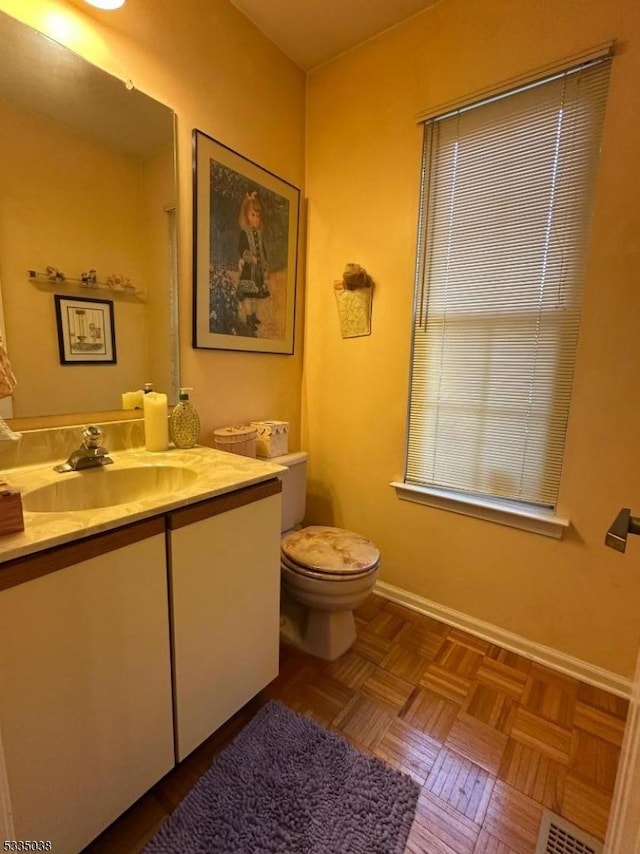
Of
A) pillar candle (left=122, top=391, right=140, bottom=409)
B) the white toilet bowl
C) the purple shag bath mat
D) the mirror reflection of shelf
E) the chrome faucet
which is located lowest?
the purple shag bath mat

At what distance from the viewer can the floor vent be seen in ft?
3.08

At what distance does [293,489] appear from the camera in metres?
1.79

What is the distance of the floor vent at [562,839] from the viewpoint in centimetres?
94

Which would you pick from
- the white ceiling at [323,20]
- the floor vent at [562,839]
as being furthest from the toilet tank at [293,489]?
the white ceiling at [323,20]

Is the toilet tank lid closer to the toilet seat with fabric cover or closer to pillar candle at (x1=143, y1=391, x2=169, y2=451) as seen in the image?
the toilet seat with fabric cover

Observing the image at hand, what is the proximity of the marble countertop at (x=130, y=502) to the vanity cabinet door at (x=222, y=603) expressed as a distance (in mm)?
43

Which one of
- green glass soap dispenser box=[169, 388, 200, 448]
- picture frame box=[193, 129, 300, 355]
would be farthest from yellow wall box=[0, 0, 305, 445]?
green glass soap dispenser box=[169, 388, 200, 448]

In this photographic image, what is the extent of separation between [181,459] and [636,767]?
126 centimetres

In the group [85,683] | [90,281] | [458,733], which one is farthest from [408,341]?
[85,683]

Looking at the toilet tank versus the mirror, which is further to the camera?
the toilet tank

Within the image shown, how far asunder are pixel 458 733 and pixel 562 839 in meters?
0.33

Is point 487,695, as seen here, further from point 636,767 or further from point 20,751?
point 20,751

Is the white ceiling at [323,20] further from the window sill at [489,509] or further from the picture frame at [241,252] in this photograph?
the window sill at [489,509]

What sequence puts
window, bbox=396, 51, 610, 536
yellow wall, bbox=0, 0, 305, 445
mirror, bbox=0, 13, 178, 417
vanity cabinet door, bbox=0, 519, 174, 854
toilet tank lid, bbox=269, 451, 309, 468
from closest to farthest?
1. vanity cabinet door, bbox=0, 519, 174, 854
2. mirror, bbox=0, 13, 178, 417
3. yellow wall, bbox=0, 0, 305, 445
4. window, bbox=396, 51, 610, 536
5. toilet tank lid, bbox=269, 451, 309, 468
